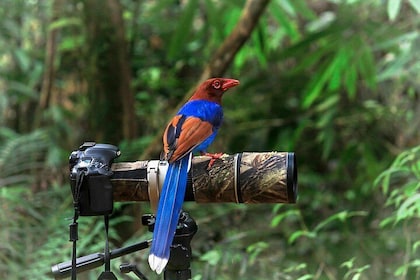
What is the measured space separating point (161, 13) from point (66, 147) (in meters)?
0.71

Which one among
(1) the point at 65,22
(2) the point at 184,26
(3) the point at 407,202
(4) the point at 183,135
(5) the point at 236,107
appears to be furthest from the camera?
(5) the point at 236,107

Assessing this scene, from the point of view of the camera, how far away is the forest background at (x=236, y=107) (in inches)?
71.1

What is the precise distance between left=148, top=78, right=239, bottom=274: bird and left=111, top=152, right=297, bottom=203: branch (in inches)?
1.0

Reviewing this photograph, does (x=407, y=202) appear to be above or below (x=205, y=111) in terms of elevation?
below

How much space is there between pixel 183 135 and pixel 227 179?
9cm

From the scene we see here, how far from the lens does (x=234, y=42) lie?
1.78 meters

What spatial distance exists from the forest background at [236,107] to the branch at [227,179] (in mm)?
665

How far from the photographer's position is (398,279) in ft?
5.04

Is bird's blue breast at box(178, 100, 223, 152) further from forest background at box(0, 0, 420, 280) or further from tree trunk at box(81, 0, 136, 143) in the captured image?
tree trunk at box(81, 0, 136, 143)

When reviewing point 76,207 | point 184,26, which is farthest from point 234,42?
point 76,207

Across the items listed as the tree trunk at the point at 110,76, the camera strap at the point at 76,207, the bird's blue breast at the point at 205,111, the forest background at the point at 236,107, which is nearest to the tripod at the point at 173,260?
the camera strap at the point at 76,207

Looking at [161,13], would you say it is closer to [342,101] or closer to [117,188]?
[342,101]

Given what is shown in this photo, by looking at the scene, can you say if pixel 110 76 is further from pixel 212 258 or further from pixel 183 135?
pixel 183 135

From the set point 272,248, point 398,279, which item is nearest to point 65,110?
point 272,248
